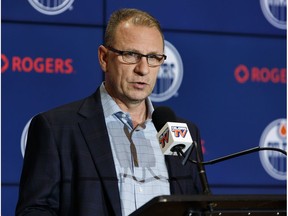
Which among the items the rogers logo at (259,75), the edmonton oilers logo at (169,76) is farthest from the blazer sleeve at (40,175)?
the rogers logo at (259,75)

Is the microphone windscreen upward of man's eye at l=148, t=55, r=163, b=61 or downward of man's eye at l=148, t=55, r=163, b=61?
downward

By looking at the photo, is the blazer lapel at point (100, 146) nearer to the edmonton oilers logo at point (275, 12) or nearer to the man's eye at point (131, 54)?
the man's eye at point (131, 54)

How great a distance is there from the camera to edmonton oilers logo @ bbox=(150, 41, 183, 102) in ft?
12.4

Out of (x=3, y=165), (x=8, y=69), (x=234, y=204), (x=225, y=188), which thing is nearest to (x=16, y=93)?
(x=8, y=69)

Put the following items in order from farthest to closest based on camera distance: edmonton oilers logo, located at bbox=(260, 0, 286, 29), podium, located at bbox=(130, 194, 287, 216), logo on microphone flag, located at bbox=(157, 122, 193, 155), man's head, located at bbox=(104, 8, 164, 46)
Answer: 1. edmonton oilers logo, located at bbox=(260, 0, 286, 29)
2. man's head, located at bbox=(104, 8, 164, 46)
3. logo on microphone flag, located at bbox=(157, 122, 193, 155)
4. podium, located at bbox=(130, 194, 287, 216)

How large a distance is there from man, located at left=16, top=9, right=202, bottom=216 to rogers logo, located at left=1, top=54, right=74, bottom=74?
35.7 inches

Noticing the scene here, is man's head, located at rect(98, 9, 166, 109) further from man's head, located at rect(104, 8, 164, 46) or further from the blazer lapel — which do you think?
the blazer lapel

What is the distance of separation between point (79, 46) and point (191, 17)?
0.61 meters

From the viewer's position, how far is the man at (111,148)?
2.46m

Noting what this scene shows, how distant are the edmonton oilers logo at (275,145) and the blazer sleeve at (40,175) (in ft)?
5.48

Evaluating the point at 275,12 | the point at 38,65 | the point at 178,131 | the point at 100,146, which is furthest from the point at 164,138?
the point at 275,12

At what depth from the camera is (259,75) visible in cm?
400

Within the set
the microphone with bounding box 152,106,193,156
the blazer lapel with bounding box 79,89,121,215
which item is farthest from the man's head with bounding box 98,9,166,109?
the microphone with bounding box 152,106,193,156

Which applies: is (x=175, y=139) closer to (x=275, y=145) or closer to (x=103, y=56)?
(x=103, y=56)
